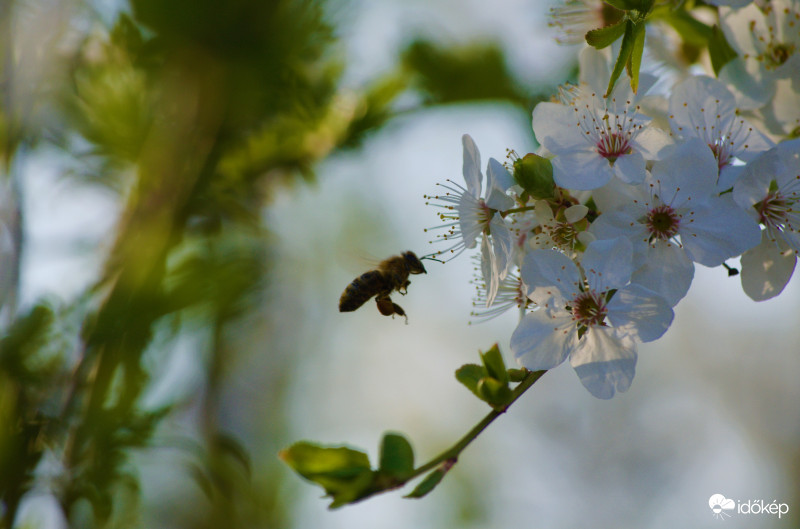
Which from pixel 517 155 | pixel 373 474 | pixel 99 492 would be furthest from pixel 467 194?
pixel 99 492

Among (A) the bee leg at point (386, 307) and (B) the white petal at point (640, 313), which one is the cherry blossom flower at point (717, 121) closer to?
(B) the white petal at point (640, 313)

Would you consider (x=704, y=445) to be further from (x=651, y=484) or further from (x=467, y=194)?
(x=467, y=194)

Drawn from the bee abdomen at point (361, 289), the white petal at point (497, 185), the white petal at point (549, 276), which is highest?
the bee abdomen at point (361, 289)

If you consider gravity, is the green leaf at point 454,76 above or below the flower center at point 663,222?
above

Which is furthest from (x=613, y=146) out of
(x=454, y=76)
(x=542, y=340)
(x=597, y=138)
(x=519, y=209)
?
(x=454, y=76)

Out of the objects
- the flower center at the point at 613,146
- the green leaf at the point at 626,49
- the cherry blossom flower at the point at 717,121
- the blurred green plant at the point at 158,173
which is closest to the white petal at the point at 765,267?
the cherry blossom flower at the point at 717,121

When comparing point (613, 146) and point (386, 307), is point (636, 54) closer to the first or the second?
point (613, 146)
